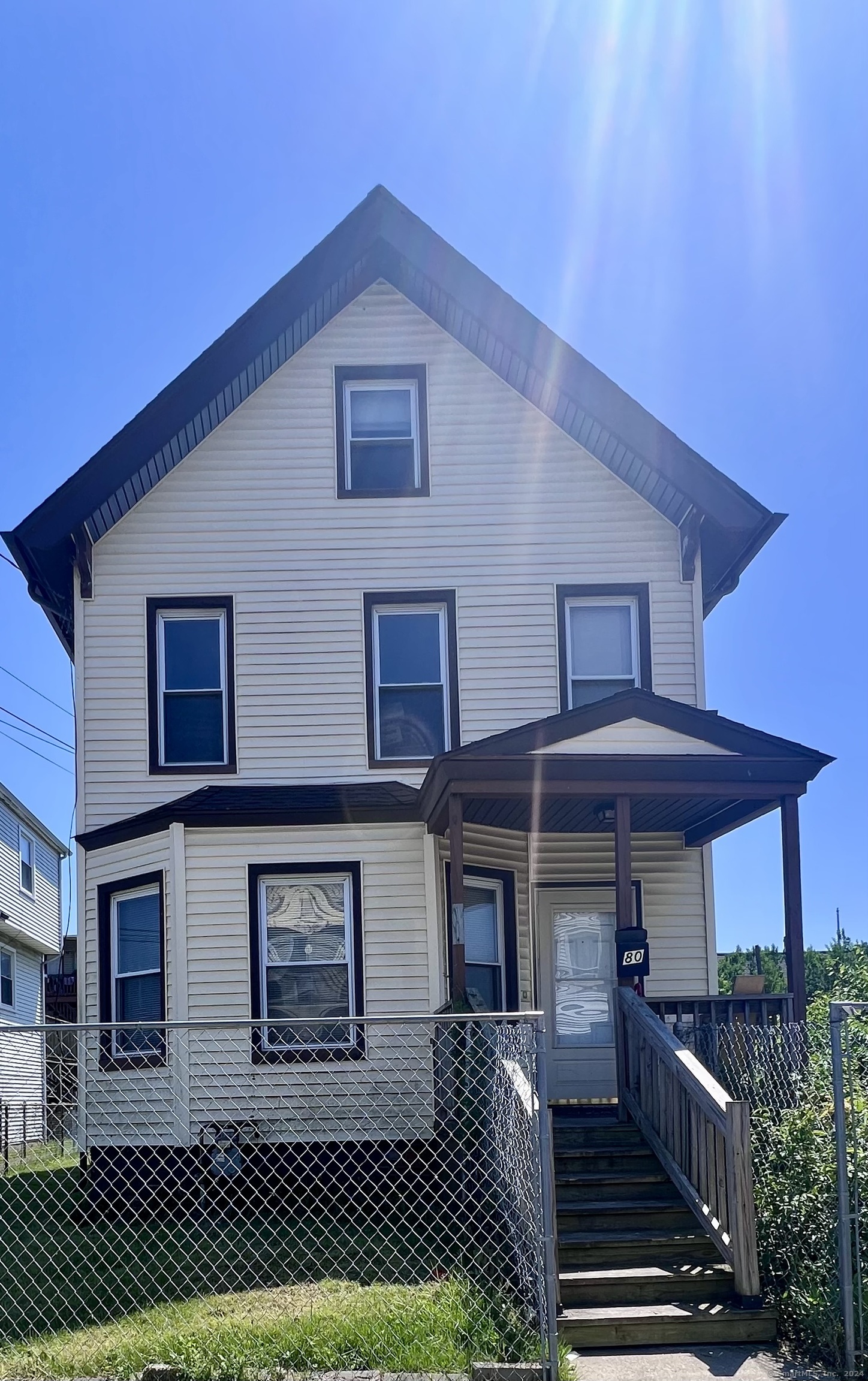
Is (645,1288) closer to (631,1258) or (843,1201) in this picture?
(631,1258)

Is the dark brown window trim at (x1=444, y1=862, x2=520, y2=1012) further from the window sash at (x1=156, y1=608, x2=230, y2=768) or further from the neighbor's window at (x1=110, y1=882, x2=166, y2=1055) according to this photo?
the neighbor's window at (x1=110, y1=882, x2=166, y2=1055)

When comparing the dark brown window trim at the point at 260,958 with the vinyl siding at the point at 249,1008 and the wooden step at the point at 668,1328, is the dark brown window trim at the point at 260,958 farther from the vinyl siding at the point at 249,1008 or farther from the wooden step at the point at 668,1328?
the wooden step at the point at 668,1328

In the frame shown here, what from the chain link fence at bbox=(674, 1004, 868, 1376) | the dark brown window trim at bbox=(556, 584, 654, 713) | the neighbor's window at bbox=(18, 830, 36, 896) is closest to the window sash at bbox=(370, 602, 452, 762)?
the dark brown window trim at bbox=(556, 584, 654, 713)

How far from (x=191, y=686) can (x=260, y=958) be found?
275 cm

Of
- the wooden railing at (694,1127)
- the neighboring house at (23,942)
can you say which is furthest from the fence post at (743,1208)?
the neighboring house at (23,942)

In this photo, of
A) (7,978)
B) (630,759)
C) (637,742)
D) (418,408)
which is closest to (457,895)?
(630,759)

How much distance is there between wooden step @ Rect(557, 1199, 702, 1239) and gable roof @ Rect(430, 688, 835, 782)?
132 inches

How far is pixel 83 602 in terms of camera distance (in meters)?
13.3

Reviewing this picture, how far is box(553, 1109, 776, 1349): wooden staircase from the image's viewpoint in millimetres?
7113

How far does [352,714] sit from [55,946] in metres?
24.9

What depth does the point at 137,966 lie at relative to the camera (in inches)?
509

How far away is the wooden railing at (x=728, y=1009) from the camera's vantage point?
10.5 meters

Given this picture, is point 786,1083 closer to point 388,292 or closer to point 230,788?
point 230,788

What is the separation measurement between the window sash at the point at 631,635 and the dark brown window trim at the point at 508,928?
1822mm
